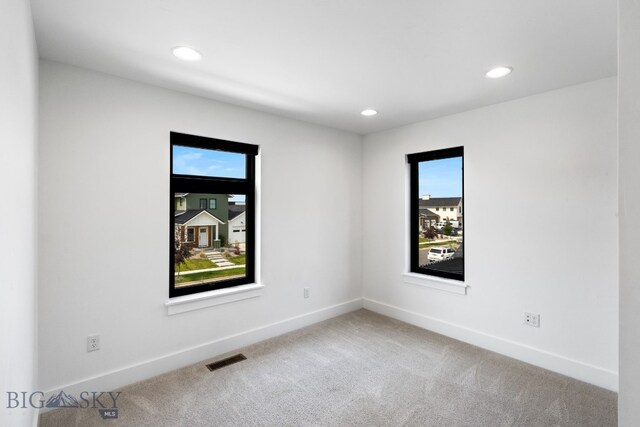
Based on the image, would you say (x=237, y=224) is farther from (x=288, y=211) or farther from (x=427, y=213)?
(x=427, y=213)

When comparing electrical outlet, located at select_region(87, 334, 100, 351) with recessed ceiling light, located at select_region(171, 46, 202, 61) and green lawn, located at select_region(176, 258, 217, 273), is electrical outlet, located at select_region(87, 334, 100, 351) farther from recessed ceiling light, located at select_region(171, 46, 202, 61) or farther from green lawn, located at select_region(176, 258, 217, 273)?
recessed ceiling light, located at select_region(171, 46, 202, 61)

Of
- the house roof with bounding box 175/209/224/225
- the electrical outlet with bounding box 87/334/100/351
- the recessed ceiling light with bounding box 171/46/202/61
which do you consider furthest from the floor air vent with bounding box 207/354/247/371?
the recessed ceiling light with bounding box 171/46/202/61

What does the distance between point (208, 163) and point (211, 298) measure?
1268 mm

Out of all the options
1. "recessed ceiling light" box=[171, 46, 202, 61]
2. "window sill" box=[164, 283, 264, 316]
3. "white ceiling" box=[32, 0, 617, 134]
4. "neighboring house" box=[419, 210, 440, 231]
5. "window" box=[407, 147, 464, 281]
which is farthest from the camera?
"neighboring house" box=[419, 210, 440, 231]

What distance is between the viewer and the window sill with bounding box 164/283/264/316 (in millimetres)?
2643

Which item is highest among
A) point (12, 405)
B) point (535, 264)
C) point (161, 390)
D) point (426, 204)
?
point (426, 204)

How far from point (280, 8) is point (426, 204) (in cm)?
274

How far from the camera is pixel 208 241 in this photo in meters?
3.03

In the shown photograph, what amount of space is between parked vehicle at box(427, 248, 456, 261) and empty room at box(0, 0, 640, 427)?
0.03m

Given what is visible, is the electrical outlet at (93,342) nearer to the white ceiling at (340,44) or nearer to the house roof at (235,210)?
the house roof at (235,210)

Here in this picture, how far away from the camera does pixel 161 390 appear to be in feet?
7.63

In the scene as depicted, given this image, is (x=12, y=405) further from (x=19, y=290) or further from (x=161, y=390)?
(x=161, y=390)

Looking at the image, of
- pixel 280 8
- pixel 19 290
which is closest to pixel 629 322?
pixel 280 8

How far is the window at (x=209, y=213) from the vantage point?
279 cm
